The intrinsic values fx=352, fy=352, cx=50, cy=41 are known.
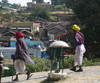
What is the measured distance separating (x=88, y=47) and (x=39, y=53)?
14.4m

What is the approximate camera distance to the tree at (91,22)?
18.9 meters

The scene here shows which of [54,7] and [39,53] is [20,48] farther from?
[54,7]

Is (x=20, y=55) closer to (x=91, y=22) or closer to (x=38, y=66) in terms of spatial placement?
(x=38, y=66)

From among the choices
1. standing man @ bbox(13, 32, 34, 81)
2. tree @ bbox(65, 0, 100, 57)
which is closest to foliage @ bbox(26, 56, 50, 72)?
standing man @ bbox(13, 32, 34, 81)

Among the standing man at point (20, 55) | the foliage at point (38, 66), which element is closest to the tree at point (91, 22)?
the foliage at point (38, 66)

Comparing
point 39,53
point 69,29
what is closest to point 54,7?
point 39,53

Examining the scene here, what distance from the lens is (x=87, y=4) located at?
770 inches

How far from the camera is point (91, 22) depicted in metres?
19.1

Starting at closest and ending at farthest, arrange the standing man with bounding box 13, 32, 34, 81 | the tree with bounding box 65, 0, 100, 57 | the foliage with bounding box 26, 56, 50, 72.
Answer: the standing man with bounding box 13, 32, 34, 81
the foliage with bounding box 26, 56, 50, 72
the tree with bounding box 65, 0, 100, 57

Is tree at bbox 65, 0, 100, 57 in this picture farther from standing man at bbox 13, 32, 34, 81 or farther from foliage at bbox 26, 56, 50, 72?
standing man at bbox 13, 32, 34, 81

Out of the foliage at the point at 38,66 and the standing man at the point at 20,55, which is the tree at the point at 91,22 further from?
the standing man at the point at 20,55

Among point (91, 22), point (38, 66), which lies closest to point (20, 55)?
point (38, 66)

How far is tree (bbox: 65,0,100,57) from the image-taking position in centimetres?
1891

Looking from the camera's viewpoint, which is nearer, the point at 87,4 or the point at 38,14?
the point at 87,4
